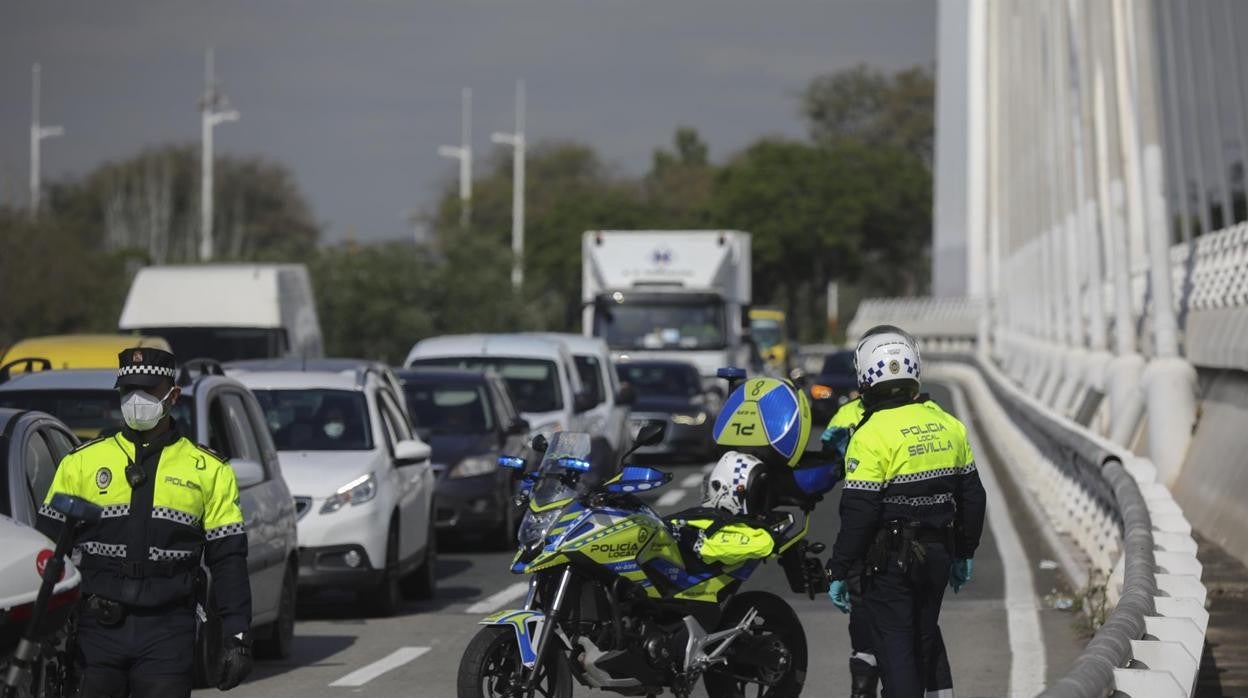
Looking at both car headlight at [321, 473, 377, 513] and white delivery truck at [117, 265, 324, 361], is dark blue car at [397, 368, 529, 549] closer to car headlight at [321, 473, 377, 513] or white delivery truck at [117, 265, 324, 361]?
car headlight at [321, 473, 377, 513]

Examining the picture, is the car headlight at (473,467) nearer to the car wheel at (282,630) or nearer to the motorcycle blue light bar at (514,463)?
the car wheel at (282,630)

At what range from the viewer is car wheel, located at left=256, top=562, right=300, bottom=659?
1188cm

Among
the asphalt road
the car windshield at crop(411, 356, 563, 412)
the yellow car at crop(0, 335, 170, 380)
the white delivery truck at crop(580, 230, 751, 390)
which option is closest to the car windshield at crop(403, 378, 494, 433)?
the asphalt road

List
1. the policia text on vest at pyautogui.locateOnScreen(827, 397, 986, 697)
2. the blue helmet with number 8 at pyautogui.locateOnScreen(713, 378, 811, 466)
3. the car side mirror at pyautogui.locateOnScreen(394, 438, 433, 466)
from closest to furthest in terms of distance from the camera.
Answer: the policia text on vest at pyautogui.locateOnScreen(827, 397, 986, 697) → the blue helmet with number 8 at pyautogui.locateOnScreen(713, 378, 811, 466) → the car side mirror at pyautogui.locateOnScreen(394, 438, 433, 466)

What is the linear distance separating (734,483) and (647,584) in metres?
0.67

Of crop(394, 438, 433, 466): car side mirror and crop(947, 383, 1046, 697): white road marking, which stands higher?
crop(394, 438, 433, 466): car side mirror

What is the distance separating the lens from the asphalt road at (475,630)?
1101 centimetres

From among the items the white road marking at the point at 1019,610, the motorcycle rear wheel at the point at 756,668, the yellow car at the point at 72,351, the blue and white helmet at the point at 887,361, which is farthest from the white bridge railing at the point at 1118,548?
the yellow car at the point at 72,351

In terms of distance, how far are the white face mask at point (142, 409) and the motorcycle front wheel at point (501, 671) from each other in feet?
6.60

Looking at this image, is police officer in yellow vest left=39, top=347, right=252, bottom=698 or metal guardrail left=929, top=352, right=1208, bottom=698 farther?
police officer in yellow vest left=39, top=347, right=252, bottom=698

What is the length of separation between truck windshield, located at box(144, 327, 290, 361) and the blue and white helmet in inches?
808

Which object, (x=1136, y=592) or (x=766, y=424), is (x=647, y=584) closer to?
(x=766, y=424)

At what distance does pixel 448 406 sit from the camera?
19734 millimetres

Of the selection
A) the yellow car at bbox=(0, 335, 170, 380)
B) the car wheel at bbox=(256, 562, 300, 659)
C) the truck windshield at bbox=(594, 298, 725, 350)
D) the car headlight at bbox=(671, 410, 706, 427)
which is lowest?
the car wheel at bbox=(256, 562, 300, 659)
